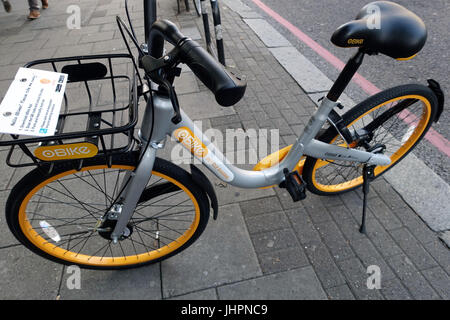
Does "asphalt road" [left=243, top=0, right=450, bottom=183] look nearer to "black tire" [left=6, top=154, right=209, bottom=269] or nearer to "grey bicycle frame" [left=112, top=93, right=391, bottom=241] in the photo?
"grey bicycle frame" [left=112, top=93, right=391, bottom=241]

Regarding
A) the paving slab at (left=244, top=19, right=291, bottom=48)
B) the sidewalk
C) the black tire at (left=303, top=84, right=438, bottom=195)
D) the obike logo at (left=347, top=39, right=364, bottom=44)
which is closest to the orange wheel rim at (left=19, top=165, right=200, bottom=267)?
the sidewalk

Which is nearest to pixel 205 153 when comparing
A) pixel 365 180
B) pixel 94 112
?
pixel 94 112

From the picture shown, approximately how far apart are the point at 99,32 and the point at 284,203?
15.5 feet

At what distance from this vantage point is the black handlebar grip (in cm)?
89

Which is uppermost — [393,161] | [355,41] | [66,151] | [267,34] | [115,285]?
[355,41]

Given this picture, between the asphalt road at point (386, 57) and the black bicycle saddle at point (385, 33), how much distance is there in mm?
1728

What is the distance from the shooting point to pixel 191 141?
144 cm

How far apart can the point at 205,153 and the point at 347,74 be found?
0.88m

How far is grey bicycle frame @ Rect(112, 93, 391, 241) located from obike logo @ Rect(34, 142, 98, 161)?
0.27 metres

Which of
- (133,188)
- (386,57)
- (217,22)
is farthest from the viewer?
(386,57)

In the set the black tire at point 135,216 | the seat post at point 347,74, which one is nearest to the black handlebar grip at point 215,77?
the black tire at point 135,216

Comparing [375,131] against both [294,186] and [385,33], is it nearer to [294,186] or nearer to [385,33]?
[294,186]
